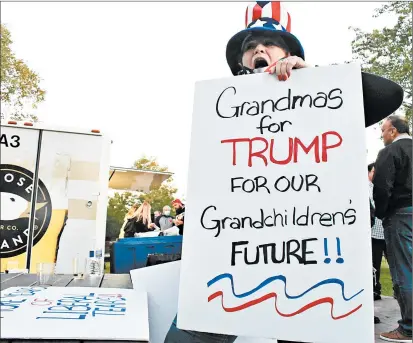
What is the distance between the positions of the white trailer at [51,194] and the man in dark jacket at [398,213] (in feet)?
9.27

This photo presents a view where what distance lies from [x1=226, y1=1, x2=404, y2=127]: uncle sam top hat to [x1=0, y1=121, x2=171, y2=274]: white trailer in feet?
9.84

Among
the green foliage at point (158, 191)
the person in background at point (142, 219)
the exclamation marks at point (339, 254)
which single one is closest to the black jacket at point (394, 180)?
the exclamation marks at point (339, 254)

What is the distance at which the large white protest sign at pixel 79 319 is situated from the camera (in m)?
1.17

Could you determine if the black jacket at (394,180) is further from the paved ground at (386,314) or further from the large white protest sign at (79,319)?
the large white protest sign at (79,319)

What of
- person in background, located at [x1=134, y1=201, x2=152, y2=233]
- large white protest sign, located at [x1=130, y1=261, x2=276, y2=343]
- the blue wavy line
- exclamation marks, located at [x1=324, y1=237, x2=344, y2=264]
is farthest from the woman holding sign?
person in background, located at [x1=134, y1=201, x2=152, y2=233]

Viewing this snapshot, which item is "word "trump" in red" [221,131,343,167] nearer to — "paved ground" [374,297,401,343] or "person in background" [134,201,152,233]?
"paved ground" [374,297,401,343]

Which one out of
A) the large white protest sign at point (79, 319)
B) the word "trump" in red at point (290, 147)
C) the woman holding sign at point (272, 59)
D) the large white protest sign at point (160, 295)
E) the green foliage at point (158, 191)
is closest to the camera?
the large white protest sign at point (79, 319)

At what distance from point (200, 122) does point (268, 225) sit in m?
0.48

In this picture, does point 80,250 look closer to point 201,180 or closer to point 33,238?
point 33,238

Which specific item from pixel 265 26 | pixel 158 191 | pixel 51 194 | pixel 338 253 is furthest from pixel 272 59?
pixel 158 191

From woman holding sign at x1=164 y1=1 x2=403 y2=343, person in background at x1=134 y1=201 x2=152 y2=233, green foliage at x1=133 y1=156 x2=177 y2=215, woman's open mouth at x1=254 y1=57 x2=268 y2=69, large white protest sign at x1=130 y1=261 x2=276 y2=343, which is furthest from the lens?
green foliage at x1=133 y1=156 x2=177 y2=215

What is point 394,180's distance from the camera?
3506 millimetres

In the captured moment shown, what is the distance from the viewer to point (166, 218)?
31.3 ft

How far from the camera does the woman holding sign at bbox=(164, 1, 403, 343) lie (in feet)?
5.34
